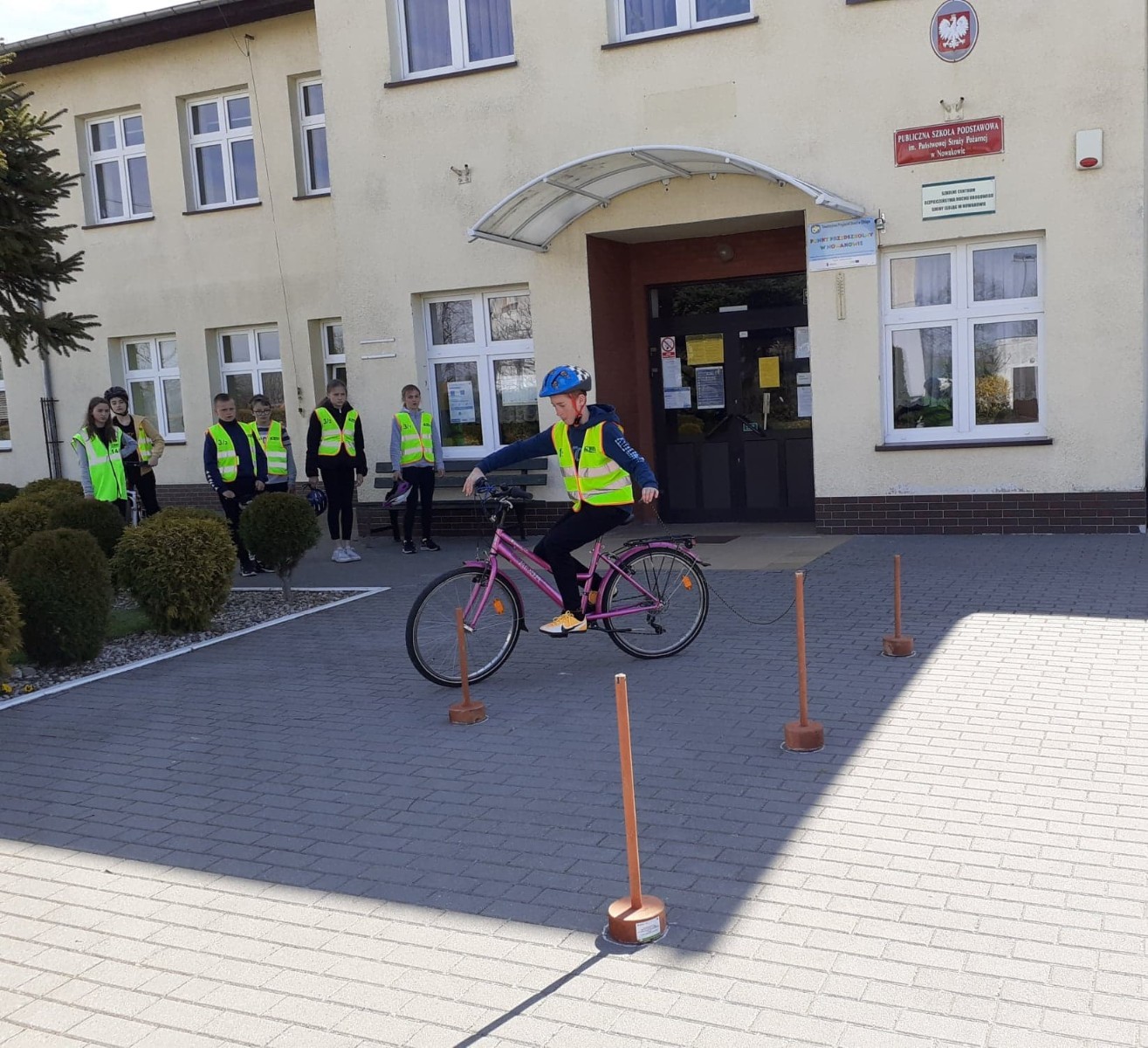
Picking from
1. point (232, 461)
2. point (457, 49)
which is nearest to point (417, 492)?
point (232, 461)

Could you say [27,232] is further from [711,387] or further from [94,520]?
[711,387]

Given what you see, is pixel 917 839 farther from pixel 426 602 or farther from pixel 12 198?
pixel 12 198

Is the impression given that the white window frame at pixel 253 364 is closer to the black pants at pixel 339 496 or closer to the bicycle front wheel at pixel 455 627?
the black pants at pixel 339 496

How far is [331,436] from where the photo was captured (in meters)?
12.3

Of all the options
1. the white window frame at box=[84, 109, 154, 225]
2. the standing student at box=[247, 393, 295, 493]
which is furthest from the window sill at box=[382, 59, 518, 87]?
the white window frame at box=[84, 109, 154, 225]

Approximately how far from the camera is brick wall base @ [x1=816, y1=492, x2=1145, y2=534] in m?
11.5

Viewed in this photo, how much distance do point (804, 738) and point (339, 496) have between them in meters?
7.98

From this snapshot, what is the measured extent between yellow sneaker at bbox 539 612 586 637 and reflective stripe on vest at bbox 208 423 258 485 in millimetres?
5563

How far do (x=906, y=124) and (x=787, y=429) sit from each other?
3.81m

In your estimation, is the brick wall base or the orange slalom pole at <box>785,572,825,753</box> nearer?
the orange slalom pole at <box>785,572,825,753</box>

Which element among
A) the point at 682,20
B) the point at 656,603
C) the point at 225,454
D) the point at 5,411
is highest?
the point at 682,20

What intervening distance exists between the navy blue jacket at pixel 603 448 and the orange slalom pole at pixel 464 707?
3.55 ft

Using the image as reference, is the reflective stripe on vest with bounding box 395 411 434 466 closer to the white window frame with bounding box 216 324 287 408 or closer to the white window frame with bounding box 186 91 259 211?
the white window frame with bounding box 216 324 287 408

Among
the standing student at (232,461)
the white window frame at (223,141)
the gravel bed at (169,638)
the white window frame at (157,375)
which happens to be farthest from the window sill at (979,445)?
the white window frame at (157,375)
